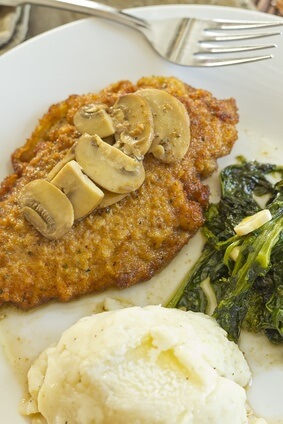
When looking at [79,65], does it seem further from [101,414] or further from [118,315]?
[101,414]

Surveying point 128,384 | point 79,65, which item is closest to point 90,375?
point 128,384

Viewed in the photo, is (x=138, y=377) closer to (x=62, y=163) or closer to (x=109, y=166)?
(x=109, y=166)

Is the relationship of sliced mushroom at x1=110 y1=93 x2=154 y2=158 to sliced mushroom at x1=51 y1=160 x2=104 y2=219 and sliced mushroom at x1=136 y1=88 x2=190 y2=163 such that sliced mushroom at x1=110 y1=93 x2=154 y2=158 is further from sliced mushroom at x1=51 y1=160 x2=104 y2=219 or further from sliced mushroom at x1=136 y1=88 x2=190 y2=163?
sliced mushroom at x1=51 y1=160 x2=104 y2=219

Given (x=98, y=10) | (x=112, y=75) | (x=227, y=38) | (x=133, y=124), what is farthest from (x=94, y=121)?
(x=227, y=38)

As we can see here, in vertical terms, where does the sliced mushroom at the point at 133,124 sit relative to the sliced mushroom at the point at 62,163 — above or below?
above

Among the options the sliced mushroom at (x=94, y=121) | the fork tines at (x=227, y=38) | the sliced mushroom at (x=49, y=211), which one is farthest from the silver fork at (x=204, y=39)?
the sliced mushroom at (x=49, y=211)

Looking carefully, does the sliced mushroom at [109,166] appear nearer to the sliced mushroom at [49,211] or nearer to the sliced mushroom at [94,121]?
the sliced mushroom at [94,121]

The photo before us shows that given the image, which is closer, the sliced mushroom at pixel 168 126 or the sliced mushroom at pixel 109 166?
the sliced mushroom at pixel 109 166
